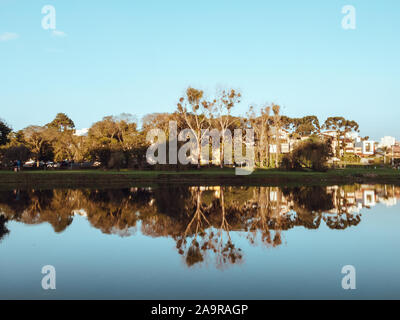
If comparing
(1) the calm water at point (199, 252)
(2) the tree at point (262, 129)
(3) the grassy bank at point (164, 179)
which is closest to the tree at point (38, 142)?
(3) the grassy bank at point (164, 179)

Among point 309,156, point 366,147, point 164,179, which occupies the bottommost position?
point 164,179

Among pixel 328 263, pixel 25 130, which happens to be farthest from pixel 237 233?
pixel 25 130

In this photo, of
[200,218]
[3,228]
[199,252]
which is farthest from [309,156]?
[3,228]

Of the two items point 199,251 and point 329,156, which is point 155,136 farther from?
point 199,251

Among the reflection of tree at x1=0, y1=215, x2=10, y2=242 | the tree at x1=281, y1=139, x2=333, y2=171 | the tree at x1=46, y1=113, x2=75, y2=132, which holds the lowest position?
the reflection of tree at x1=0, y1=215, x2=10, y2=242

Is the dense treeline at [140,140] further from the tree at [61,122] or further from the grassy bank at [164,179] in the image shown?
the tree at [61,122]

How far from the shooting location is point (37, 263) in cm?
785

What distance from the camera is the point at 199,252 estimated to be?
28.1ft

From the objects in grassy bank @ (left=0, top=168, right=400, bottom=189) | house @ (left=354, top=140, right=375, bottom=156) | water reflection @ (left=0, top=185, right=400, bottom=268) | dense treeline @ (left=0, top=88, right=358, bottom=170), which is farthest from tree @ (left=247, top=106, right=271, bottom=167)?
house @ (left=354, top=140, right=375, bottom=156)

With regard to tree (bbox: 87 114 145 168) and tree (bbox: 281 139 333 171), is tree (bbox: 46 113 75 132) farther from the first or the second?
tree (bbox: 281 139 333 171)

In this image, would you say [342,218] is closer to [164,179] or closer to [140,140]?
Result: [164,179]

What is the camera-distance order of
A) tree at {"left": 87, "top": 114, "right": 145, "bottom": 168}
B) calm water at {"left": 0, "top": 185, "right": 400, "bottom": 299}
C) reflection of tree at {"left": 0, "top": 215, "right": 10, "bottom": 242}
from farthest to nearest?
1. tree at {"left": 87, "top": 114, "right": 145, "bottom": 168}
2. reflection of tree at {"left": 0, "top": 215, "right": 10, "bottom": 242}
3. calm water at {"left": 0, "top": 185, "right": 400, "bottom": 299}

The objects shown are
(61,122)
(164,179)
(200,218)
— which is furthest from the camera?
(61,122)

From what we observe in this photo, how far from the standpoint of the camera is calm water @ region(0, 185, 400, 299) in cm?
623
